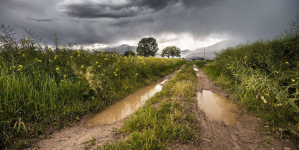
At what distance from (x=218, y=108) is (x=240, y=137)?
166cm

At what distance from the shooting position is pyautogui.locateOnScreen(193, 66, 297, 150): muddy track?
2.40m

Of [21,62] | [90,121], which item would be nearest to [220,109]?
[90,121]

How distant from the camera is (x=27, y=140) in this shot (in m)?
2.59

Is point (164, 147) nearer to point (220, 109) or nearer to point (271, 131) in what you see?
point (271, 131)

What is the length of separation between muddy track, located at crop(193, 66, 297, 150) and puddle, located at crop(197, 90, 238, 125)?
223 mm

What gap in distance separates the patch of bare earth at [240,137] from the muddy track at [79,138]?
143cm

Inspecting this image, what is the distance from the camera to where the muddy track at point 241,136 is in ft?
7.88

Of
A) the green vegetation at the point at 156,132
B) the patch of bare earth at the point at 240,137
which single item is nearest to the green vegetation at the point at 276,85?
the patch of bare earth at the point at 240,137

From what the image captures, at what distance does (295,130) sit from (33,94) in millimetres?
5883

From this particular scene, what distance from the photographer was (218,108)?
4312 millimetres

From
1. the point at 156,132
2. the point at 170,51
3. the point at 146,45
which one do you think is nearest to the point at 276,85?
the point at 156,132

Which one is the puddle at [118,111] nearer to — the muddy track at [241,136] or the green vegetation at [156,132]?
the green vegetation at [156,132]

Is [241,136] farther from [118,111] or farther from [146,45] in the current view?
[146,45]

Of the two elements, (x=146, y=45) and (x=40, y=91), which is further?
(x=146, y=45)
